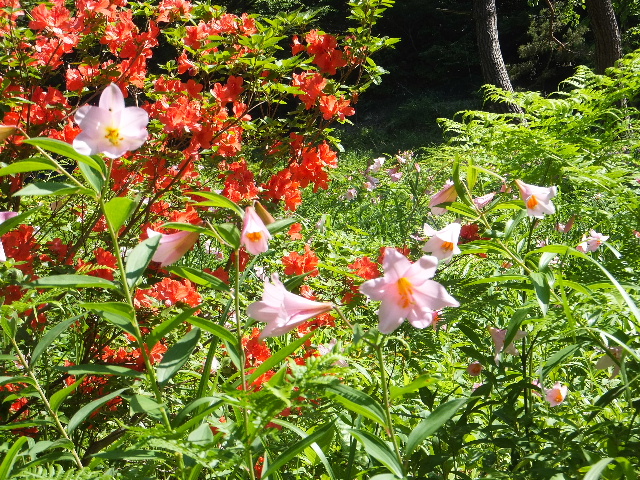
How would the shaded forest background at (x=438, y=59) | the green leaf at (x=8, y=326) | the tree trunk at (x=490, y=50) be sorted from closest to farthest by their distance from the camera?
the green leaf at (x=8, y=326), the tree trunk at (x=490, y=50), the shaded forest background at (x=438, y=59)

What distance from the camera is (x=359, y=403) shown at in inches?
28.5

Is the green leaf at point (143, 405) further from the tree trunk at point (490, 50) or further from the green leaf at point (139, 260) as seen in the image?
the tree trunk at point (490, 50)

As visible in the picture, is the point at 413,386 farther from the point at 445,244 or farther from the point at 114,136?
the point at 114,136

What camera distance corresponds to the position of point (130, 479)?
2.77ft

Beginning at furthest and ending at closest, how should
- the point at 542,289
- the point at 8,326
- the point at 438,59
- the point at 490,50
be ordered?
the point at 438,59 → the point at 490,50 → the point at 8,326 → the point at 542,289

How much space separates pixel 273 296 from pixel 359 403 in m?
0.16

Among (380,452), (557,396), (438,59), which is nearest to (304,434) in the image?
(380,452)

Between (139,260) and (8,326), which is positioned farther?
(8,326)

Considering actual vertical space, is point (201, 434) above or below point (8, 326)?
below

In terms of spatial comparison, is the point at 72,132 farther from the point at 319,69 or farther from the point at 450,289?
the point at 450,289

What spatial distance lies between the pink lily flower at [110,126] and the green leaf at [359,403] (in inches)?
15.7

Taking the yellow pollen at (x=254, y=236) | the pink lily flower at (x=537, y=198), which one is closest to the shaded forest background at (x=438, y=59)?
the pink lily flower at (x=537, y=198)

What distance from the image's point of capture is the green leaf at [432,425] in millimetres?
766

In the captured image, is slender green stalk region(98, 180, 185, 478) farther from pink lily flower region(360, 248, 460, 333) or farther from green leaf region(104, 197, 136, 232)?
Result: pink lily flower region(360, 248, 460, 333)
